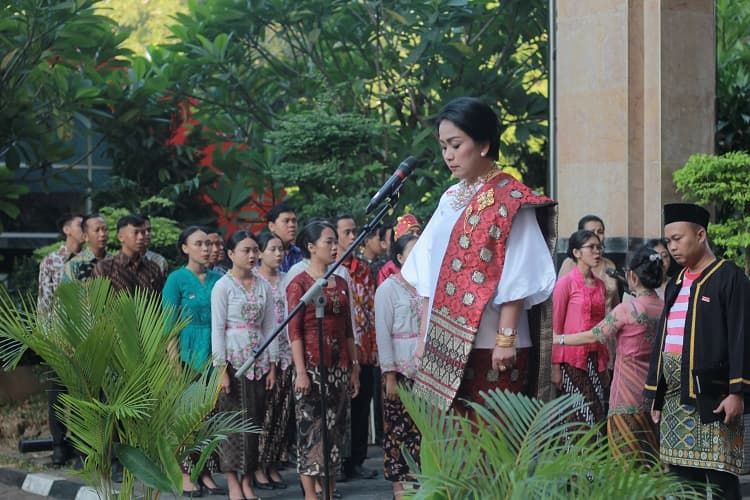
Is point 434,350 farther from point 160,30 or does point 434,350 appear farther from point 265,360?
point 160,30

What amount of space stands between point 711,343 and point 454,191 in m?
1.56

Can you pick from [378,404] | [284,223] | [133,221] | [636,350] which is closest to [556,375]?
[636,350]

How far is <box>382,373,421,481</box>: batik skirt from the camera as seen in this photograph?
312 inches

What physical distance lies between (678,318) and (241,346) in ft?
11.1

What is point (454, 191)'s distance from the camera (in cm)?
516

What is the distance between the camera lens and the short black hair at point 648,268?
725 cm

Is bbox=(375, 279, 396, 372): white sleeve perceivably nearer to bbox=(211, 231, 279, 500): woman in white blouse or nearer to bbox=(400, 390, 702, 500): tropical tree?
bbox=(211, 231, 279, 500): woman in white blouse

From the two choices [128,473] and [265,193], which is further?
[265,193]

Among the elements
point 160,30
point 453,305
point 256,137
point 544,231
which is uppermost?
point 160,30

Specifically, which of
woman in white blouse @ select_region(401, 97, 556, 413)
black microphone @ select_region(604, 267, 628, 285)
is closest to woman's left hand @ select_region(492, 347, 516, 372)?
woman in white blouse @ select_region(401, 97, 556, 413)

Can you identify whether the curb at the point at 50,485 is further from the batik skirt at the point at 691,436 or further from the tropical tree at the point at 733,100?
the tropical tree at the point at 733,100

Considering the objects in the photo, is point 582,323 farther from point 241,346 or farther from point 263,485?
point 263,485

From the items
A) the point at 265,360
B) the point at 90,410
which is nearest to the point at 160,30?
the point at 265,360

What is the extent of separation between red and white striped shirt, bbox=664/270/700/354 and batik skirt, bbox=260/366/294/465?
3445mm
